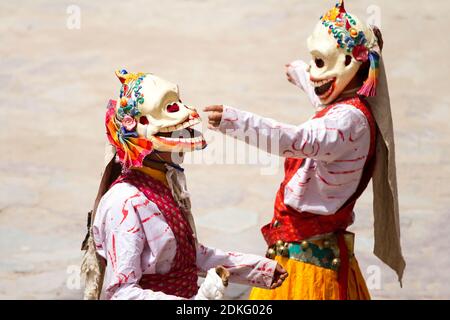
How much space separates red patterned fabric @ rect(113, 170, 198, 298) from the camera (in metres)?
4.47

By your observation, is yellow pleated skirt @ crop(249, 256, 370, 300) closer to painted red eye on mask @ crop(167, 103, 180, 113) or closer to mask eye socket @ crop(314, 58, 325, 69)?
mask eye socket @ crop(314, 58, 325, 69)

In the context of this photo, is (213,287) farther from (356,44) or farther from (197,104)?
(197,104)

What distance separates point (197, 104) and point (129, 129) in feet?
12.7

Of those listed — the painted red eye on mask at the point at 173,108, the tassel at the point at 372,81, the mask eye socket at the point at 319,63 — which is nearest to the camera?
the painted red eye on mask at the point at 173,108

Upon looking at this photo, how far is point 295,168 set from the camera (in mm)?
5332

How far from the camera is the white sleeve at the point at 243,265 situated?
186 inches

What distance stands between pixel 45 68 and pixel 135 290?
4836 millimetres

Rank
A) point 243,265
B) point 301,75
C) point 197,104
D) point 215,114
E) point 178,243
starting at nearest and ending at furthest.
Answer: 1. point 178,243
2. point 243,265
3. point 215,114
4. point 301,75
5. point 197,104

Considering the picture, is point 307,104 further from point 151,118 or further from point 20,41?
point 151,118

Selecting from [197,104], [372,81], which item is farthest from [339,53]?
[197,104]

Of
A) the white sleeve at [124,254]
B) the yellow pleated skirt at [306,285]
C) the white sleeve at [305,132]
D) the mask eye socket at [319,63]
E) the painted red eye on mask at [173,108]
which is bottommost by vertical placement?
the yellow pleated skirt at [306,285]

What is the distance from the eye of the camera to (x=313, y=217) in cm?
527

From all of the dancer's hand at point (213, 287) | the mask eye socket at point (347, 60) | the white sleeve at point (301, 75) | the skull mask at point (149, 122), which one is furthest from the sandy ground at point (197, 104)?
the dancer's hand at point (213, 287)

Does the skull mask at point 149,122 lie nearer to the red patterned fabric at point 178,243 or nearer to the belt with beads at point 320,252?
the red patterned fabric at point 178,243
